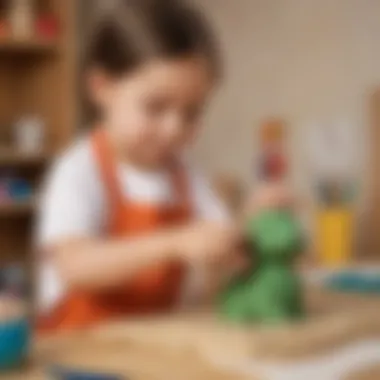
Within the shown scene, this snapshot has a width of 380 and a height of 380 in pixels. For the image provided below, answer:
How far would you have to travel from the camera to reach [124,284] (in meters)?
0.46

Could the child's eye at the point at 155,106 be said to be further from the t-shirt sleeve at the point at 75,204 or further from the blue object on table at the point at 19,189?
the blue object on table at the point at 19,189

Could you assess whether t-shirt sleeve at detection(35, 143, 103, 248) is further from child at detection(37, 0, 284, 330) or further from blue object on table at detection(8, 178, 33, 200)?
blue object on table at detection(8, 178, 33, 200)

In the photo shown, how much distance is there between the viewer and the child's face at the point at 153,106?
465 millimetres

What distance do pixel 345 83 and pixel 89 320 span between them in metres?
0.21

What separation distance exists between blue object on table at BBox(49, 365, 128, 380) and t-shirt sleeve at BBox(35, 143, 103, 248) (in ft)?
0.48

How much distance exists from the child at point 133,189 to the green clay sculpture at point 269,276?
1.4 inches

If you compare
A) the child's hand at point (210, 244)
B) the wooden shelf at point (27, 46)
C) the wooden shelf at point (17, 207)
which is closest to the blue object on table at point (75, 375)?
the child's hand at point (210, 244)

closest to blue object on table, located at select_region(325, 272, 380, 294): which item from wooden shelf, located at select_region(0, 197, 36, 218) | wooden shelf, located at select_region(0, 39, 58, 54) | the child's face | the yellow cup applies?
the yellow cup

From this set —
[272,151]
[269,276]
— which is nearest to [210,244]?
[269,276]

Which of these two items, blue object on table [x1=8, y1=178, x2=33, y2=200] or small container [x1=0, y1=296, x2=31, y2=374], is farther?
blue object on table [x1=8, y1=178, x2=33, y2=200]

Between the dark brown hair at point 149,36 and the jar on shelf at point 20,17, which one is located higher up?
the jar on shelf at point 20,17

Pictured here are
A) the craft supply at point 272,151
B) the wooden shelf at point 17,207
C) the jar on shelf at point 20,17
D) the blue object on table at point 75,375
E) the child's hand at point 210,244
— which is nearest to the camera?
the blue object on table at point 75,375

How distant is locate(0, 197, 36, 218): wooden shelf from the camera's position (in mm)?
664

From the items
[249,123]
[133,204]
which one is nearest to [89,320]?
[133,204]
